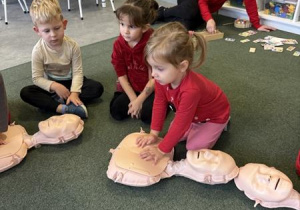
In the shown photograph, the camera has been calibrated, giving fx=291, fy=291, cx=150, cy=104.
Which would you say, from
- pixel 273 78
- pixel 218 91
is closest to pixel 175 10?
pixel 273 78

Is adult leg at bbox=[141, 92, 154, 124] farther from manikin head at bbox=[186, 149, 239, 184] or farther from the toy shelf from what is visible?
the toy shelf

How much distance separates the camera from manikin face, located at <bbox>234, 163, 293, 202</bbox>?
0.92 m

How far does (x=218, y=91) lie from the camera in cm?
116

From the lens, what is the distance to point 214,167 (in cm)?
102

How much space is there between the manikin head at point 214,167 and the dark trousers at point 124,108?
0.40m

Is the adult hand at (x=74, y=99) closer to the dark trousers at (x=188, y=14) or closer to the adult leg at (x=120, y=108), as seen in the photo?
the adult leg at (x=120, y=108)

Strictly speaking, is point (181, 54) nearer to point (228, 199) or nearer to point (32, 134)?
point (228, 199)

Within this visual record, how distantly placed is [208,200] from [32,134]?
34.4 inches

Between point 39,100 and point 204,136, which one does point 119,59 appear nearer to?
point 39,100

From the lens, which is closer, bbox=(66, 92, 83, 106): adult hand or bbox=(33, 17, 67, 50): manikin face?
bbox=(33, 17, 67, 50): manikin face

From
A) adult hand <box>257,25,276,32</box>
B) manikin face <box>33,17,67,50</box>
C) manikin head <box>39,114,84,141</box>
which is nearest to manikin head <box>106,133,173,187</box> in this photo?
manikin head <box>39,114,84,141</box>

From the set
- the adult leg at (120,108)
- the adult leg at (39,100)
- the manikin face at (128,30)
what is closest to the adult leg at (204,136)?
the adult leg at (120,108)

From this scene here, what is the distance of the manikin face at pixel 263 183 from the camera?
0.92 m

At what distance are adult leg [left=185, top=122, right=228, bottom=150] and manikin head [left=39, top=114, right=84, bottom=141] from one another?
1.65 ft
